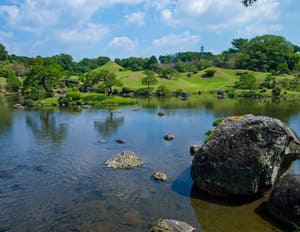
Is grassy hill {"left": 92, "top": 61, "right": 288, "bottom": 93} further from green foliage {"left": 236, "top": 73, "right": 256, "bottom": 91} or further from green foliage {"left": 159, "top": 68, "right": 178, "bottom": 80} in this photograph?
green foliage {"left": 236, "top": 73, "right": 256, "bottom": 91}

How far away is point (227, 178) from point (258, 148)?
231 centimetres

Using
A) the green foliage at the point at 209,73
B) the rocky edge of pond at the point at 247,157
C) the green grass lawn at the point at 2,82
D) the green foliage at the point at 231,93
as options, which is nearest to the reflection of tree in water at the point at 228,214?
the rocky edge of pond at the point at 247,157

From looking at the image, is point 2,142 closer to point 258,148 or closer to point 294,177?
point 258,148

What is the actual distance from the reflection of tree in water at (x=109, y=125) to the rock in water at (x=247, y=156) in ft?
60.2

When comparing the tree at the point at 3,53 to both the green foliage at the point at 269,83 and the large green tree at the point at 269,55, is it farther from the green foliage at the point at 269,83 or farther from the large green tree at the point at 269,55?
the green foliage at the point at 269,83

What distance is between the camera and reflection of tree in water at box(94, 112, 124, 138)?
33388 millimetres

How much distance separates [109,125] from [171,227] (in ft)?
89.9

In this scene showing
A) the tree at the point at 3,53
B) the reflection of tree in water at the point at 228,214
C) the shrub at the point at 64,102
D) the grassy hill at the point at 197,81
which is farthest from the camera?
the tree at the point at 3,53

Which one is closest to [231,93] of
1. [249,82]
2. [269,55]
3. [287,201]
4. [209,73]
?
[249,82]

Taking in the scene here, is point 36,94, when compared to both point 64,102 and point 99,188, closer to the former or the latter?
point 64,102

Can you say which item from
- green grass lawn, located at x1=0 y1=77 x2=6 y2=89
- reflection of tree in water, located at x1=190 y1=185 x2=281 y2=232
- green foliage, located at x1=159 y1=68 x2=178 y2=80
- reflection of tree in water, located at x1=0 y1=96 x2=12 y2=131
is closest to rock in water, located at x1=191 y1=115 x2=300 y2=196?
reflection of tree in water, located at x1=190 y1=185 x2=281 y2=232

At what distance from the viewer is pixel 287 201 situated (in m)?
12.5

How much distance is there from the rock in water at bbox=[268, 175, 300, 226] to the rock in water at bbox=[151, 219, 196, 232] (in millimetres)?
4126

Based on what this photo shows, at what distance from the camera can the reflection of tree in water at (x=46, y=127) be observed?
102 feet
